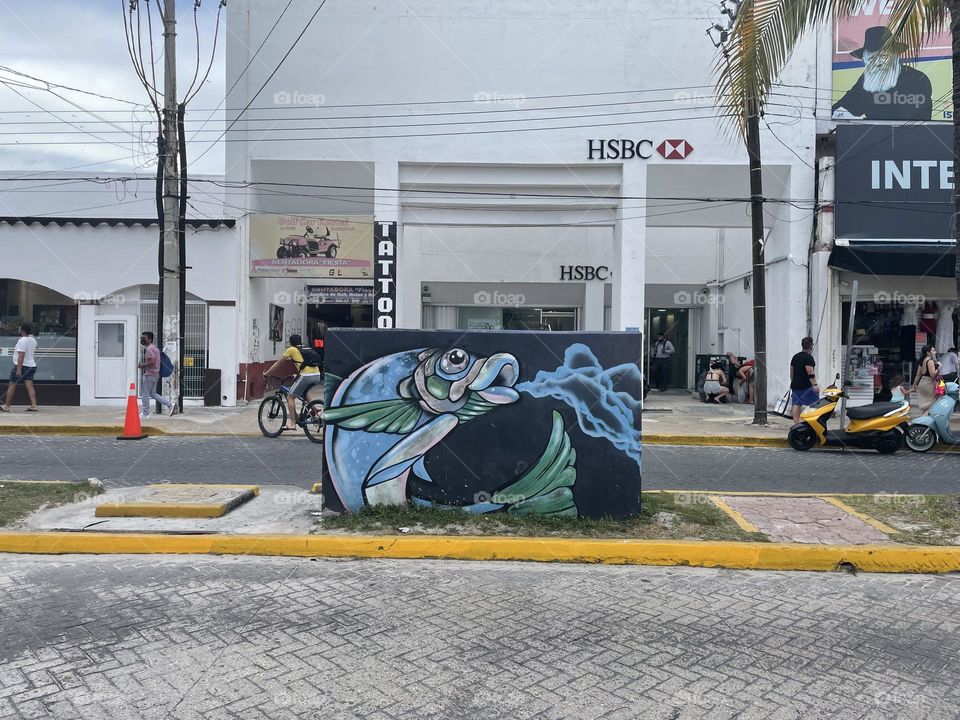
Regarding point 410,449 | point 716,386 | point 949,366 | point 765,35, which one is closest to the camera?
point 410,449

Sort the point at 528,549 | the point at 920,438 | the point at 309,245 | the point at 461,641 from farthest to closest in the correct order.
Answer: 1. the point at 309,245
2. the point at 920,438
3. the point at 528,549
4. the point at 461,641

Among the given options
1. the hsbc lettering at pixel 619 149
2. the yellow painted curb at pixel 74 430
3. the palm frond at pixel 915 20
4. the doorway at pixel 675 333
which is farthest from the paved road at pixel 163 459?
the doorway at pixel 675 333

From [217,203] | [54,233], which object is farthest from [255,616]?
[54,233]

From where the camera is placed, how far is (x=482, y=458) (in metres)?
6.19

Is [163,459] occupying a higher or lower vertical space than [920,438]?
lower

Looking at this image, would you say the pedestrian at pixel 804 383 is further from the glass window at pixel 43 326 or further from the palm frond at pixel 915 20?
the glass window at pixel 43 326

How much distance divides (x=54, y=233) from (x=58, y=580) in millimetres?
13377

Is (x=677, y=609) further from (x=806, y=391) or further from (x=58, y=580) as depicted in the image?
(x=806, y=391)

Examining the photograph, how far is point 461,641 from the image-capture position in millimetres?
4195

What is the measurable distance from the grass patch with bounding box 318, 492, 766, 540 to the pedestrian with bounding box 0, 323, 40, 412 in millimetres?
11610

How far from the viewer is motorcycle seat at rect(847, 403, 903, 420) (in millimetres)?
11086

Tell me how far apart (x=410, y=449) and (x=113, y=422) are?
31.7 feet

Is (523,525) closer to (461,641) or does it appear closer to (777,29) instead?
(461,641)

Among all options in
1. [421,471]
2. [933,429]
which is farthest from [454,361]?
[933,429]
